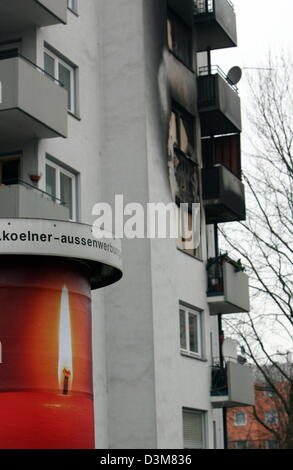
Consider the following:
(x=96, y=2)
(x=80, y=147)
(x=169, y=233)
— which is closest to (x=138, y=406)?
(x=169, y=233)

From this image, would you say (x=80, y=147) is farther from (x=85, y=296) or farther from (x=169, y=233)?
(x=85, y=296)

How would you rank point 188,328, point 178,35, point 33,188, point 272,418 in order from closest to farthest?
1. point 33,188
2. point 188,328
3. point 178,35
4. point 272,418

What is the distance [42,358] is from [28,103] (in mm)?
5543

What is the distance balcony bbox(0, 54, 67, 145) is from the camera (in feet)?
70.6

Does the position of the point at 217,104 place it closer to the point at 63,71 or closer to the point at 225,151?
the point at 225,151

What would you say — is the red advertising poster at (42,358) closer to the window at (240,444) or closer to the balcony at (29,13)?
the balcony at (29,13)

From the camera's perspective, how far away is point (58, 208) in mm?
22297

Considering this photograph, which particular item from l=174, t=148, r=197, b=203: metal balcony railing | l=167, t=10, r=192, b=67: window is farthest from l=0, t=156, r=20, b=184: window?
l=167, t=10, r=192, b=67: window

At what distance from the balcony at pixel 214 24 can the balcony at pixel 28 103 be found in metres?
8.85

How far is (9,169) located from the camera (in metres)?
23.0

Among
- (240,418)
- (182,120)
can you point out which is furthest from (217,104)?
(240,418)

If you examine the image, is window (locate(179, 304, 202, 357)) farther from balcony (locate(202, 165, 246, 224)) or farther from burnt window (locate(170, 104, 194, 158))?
burnt window (locate(170, 104, 194, 158))

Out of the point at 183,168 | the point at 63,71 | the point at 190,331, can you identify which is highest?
the point at 63,71

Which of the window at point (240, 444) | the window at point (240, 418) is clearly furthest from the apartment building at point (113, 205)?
the window at point (240, 418)
